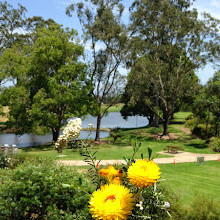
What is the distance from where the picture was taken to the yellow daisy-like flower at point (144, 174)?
5.26 feet

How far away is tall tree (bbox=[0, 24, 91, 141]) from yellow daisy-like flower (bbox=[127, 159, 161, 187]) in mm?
21566

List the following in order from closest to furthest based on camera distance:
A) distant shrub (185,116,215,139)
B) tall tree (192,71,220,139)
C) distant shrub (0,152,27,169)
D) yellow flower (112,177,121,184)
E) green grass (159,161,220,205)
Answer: yellow flower (112,177,121,184)
green grass (159,161,220,205)
distant shrub (0,152,27,169)
tall tree (192,71,220,139)
distant shrub (185,116,215,139)

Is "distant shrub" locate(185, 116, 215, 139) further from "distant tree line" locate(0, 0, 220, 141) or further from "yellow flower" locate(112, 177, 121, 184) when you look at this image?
"yellow flower" locate(112, 177, 121, 184)

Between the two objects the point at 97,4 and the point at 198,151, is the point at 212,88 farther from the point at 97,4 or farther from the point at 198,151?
the point at 97,4

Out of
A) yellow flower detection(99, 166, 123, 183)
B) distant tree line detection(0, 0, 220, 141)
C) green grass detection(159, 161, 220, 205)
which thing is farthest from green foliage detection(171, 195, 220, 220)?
distant tree line detection(0, 0, 220, 141)

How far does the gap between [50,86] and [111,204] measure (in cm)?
2257

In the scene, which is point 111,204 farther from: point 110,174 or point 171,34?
point 171,34

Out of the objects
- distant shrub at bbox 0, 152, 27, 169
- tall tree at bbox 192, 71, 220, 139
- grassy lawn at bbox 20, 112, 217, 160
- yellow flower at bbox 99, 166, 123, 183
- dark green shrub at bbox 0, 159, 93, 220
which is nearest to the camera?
yellow flower at bbox 99, 166, 123, 183

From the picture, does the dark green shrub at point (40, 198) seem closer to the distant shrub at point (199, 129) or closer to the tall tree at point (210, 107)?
the tall tree at point (210, 107)

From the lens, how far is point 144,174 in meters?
1.61

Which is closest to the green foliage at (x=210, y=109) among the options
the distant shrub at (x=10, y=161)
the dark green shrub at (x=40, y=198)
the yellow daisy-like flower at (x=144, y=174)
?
the distant shrub at (x=10, y=161)

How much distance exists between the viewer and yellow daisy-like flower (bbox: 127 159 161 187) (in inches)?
63.2

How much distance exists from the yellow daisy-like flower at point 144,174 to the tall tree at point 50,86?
21.6 m

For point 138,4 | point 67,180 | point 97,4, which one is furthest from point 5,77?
point 67,180
